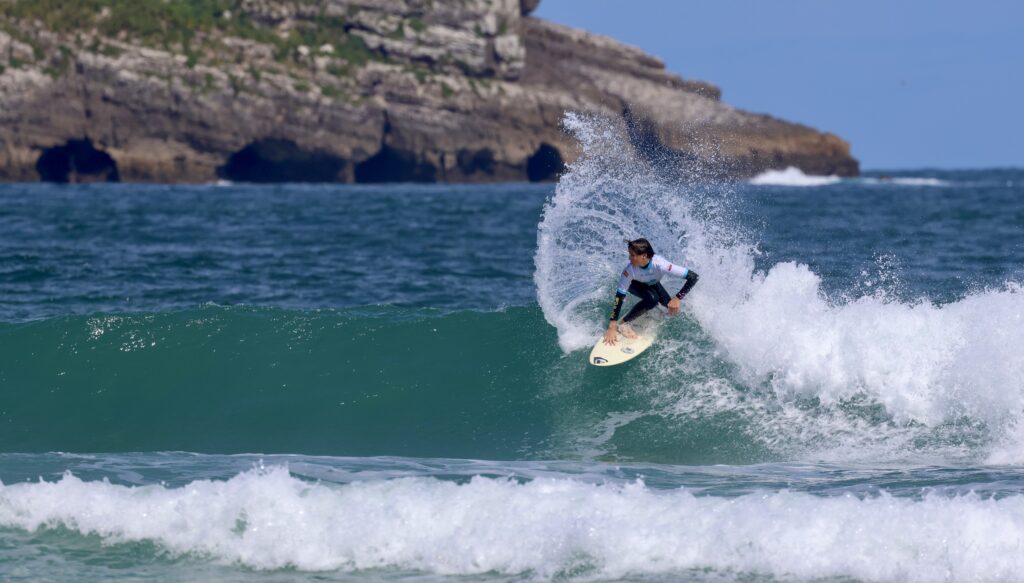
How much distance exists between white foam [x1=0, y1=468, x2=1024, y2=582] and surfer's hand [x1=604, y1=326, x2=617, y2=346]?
450 centimetres

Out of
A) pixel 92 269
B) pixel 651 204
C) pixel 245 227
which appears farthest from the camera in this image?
pixel 245 227

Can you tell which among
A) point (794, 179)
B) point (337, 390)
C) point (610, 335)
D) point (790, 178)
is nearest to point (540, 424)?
point (610, 335)

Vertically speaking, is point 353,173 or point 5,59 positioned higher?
point 5,59

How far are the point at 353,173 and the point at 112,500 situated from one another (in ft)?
243

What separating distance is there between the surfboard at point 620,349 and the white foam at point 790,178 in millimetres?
82594

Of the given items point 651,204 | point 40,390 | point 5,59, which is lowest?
point 40,390

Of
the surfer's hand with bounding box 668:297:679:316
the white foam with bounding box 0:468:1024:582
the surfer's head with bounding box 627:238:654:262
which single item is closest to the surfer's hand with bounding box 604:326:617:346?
the surfer's hand with bounding box 668:297:679:316

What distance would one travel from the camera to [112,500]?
393 inches

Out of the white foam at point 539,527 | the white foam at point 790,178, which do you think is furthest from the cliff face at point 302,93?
the white foam at point 539,527

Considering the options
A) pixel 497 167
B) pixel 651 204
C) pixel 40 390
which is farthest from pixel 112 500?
pixel 497 167

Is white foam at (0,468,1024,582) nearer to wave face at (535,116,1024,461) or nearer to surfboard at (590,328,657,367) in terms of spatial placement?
wave face at (535,116,1024,461)

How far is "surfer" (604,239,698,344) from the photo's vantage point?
13578mm

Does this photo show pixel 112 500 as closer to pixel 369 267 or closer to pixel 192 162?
pixel 369 267

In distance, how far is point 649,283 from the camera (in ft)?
46.1
